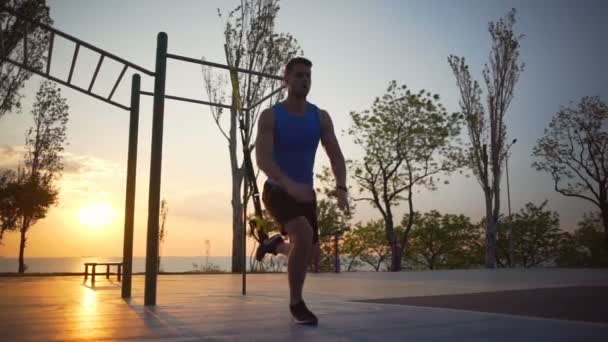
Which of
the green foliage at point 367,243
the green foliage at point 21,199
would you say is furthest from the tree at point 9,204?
the green foliage at point 367,243

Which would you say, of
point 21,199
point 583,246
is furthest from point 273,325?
point 583,246

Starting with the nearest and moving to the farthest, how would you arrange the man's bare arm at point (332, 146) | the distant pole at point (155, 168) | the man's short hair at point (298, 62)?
the man's short hair at point (298, 62), the man's bare arm at point (332, 146), the distant pole at point (155, 168)

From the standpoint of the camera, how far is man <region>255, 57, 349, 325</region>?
10.1 feet

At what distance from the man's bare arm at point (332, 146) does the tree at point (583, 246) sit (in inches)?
1576

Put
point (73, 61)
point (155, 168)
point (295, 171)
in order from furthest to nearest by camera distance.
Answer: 1. point (73, 61)
2. point (155, 168)
3. point (295, 171)

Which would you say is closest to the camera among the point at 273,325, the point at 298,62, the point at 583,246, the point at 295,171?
the point at 273,325

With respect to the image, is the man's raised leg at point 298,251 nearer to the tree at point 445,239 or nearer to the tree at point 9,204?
the tree at point 9,204

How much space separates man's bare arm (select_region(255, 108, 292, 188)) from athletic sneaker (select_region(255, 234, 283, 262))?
0.64 meters

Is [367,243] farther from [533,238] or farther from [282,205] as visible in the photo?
[282,205]

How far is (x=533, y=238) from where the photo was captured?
133 feet

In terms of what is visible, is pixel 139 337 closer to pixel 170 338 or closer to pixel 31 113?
pixel 170 338

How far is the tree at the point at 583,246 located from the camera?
37938 mm

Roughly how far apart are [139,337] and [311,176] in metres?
1.43

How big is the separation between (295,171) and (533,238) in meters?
42.4
